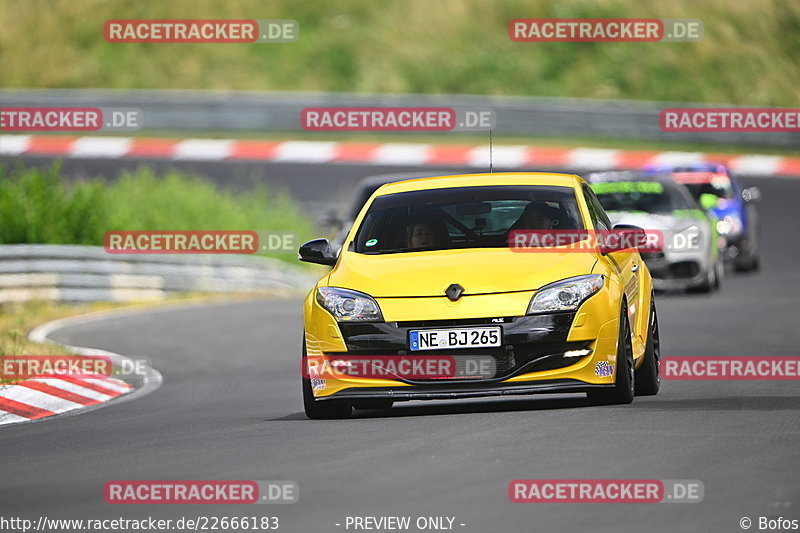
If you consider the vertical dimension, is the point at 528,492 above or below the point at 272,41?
below

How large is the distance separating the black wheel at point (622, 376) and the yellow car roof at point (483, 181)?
125 cm

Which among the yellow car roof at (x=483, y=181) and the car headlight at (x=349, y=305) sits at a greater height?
the yellow car roof at (x=483, y=181)

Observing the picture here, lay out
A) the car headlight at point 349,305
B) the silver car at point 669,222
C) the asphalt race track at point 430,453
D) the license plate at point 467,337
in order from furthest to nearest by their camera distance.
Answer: the silver car at point 669,222
the car headlight at point 349,305
the license plate at point 467,337
the asphalt race track at point 430,453

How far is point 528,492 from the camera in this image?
303 inches

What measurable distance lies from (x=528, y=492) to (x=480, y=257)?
323 cm

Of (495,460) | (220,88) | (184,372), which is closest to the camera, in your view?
(495,460)

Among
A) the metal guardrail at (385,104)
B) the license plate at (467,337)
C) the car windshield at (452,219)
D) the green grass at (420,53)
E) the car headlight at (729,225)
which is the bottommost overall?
the license plate at (467,337)

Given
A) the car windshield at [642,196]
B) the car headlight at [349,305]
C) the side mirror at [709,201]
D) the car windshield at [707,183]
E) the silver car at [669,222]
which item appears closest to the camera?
the car headlight at [349,305]

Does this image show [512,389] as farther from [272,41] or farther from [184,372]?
[272,41]

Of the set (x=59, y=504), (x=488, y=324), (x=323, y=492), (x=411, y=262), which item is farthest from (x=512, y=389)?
(x=59, y=504)

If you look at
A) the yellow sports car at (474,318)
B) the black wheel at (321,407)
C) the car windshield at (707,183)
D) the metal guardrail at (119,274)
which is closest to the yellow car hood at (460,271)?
the yellow sports car at (474,318)

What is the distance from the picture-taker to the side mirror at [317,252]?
1145 cm

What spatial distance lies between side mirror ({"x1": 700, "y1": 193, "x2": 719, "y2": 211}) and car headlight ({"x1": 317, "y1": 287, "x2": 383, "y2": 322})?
49.5ft

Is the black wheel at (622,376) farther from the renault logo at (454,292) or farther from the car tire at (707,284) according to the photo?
the car tire at (707,284)
